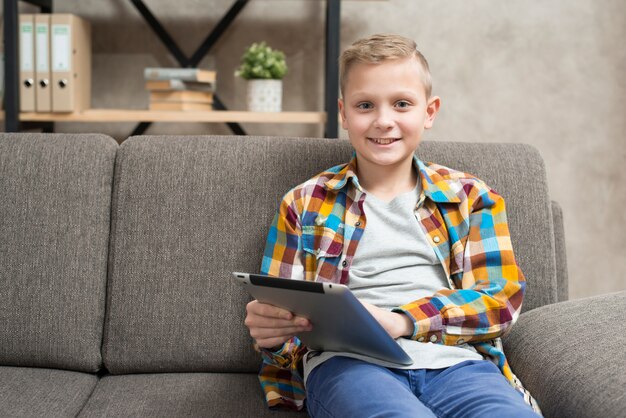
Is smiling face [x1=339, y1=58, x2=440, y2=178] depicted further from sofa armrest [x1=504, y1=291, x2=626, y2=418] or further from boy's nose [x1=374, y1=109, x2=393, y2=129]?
sofa armrest [x1=504, y1=291, x2=626, y2=418]

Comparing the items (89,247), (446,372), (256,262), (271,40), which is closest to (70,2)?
(271,40)

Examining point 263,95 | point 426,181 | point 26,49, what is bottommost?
point 426,181

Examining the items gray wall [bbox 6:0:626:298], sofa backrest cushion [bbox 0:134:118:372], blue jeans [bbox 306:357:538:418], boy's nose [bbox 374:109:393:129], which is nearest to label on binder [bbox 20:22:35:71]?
gray wall [bbox 6:0:626:298]

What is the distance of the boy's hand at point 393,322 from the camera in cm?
123

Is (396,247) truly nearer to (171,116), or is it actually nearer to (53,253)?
(53,253)

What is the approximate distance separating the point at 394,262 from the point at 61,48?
1.46m

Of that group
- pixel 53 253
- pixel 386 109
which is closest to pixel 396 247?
pixel 386 109

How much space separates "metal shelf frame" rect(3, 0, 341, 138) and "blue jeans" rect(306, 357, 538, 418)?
1241mm

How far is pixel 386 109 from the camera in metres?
1.38

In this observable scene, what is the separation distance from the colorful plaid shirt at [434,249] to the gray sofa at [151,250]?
94 millimetres

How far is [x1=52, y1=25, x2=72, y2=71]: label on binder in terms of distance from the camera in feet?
7.65

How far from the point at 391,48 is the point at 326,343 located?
0.54 m

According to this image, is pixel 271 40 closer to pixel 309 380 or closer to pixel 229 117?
pixel 229 117

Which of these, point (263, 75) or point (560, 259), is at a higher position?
point (263, 75)
